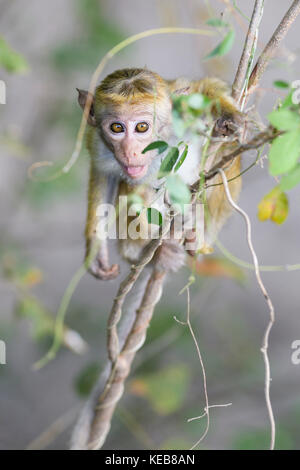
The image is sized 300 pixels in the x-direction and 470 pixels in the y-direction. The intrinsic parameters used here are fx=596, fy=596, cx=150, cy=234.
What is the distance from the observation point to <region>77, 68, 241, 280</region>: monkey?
5.77ft

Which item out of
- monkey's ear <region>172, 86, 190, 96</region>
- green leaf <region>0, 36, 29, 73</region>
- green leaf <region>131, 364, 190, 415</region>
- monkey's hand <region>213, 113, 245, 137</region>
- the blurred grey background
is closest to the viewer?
monkey's hand <region>213, 113, 245, 137</region>

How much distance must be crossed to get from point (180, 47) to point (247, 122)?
3.55 m

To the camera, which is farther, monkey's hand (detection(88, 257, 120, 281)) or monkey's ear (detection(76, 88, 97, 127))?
monkey's hand (detection(88, 257, 120, 281))

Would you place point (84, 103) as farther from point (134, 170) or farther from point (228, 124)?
point (228, 124)

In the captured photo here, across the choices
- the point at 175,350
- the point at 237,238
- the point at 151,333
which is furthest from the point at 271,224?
the point at 151,333

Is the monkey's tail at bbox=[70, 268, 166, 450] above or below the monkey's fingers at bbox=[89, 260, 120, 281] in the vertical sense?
below

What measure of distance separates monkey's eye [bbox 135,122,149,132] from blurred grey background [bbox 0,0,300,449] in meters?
0.80

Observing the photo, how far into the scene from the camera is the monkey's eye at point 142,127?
179 centimetres

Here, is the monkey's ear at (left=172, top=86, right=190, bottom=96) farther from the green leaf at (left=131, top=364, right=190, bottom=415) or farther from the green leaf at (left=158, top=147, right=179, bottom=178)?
the green leaf at (left=131, top=364, right=190, bottom=415)

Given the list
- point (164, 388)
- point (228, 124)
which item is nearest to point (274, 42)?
point (228, 124)

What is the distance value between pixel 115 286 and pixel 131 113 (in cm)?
311

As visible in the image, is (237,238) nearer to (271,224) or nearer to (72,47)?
(271,224)

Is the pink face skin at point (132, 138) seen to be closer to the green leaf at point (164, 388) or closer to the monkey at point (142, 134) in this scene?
the monkey at point (142, 134)

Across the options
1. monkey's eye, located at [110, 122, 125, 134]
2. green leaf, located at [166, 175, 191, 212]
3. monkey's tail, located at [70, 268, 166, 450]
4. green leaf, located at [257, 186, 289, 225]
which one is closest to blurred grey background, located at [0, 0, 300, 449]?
monkey's tail, located at [70, 268, 166, 450]
